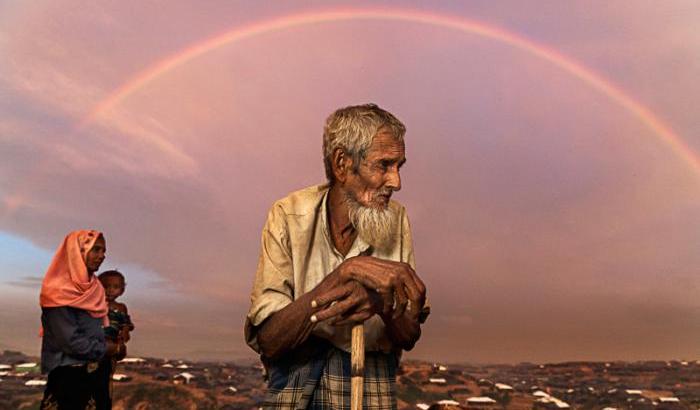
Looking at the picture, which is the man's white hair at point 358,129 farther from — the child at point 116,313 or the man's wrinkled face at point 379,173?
the child at point 116,313

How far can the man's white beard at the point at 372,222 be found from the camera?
2.09 metres

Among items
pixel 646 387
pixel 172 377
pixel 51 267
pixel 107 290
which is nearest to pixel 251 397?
pixel 172 377

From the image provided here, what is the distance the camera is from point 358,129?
6.95 ft

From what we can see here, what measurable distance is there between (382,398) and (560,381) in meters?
10.7

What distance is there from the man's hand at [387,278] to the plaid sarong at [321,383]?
280mm

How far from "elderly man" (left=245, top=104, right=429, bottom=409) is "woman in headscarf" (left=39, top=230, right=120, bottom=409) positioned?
143 inches

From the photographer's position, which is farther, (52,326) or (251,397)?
(251,397)

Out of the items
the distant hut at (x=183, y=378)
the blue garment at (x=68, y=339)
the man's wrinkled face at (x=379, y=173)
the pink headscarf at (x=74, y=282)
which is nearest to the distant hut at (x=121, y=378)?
the distant hut at (x=183, y=378)

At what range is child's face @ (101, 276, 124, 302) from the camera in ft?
20.9

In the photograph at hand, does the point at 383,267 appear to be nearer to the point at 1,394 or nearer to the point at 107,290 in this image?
the point at 107,290

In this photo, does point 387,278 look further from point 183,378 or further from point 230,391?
point 183,378

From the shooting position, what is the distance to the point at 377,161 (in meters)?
2.09

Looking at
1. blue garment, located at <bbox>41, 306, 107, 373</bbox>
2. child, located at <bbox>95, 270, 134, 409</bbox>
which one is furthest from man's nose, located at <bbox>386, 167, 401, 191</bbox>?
child, located at <bbox>95, 270, 134, 409</bbox>

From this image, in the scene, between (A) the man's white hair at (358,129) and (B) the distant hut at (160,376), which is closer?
(A) the man's white hair at (358,129)
